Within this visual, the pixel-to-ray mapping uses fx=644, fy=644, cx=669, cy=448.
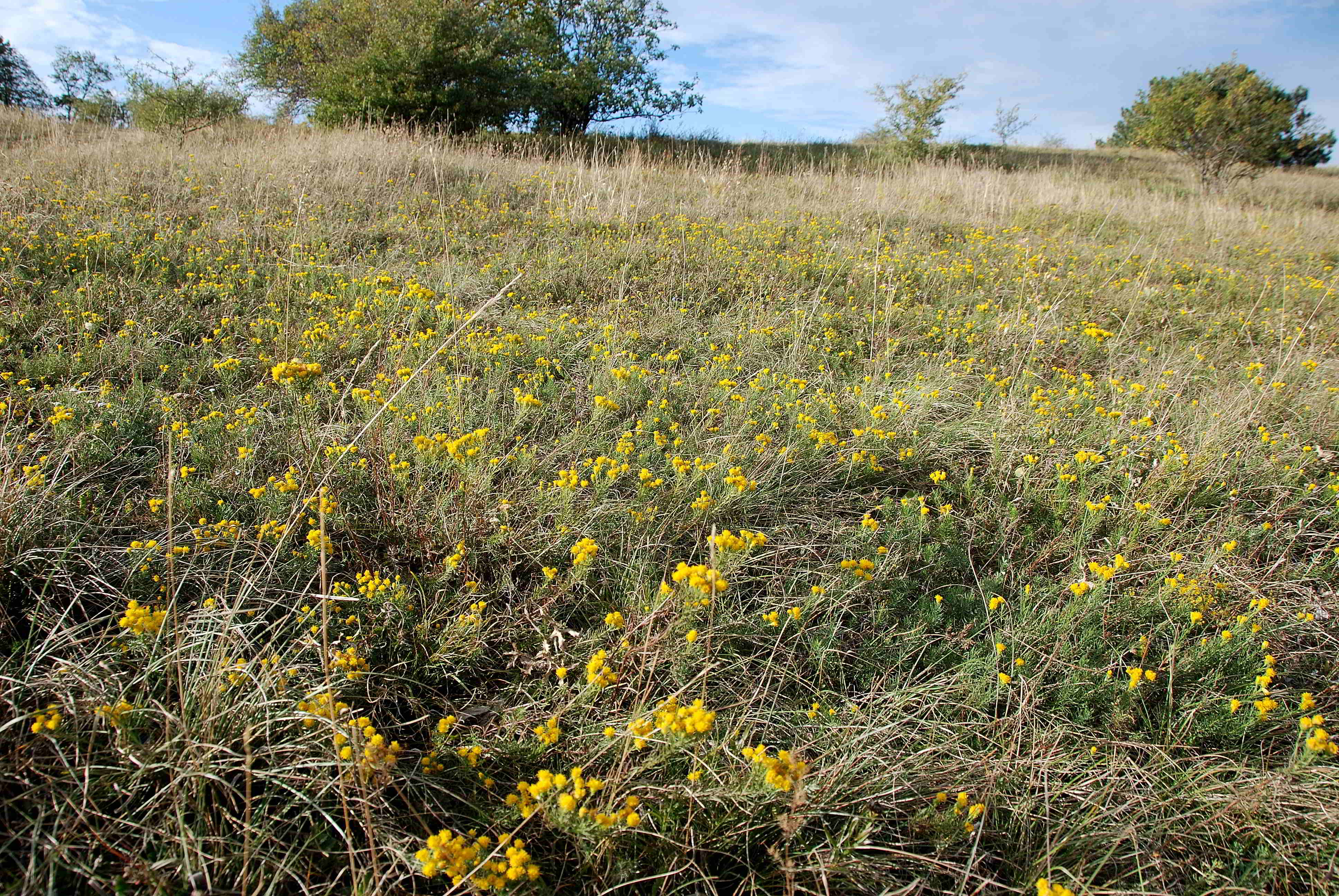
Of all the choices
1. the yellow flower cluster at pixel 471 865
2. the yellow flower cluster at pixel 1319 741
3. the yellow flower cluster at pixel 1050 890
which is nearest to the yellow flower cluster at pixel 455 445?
the yellow flower cluster at pixel 471 865

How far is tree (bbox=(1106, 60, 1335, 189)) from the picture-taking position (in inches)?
603

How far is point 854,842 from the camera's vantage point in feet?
5.32

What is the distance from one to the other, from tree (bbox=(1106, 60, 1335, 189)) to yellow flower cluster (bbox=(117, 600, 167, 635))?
69.5ft

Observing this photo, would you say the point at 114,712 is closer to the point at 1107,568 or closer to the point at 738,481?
the point at 738,481

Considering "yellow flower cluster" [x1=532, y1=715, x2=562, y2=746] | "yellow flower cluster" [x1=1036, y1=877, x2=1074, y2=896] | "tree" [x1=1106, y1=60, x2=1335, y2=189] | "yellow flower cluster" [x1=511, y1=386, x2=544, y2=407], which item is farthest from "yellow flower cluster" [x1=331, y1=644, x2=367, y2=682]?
"tree" [x1=1106, y1=60, x2=1335, y2=189]

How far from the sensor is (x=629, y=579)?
2.50 meters

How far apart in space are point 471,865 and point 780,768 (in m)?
0.73

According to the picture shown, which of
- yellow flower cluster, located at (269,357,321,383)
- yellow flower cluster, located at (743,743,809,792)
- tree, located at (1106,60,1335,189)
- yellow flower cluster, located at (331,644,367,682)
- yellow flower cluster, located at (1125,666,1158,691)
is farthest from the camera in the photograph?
tree, located at (1106,60,1335,189)

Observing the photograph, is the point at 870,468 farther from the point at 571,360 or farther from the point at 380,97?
the point at 380,97

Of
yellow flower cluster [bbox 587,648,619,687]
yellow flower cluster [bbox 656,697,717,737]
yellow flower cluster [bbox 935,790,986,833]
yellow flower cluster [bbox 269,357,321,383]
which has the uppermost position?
yellow flower cluster [bbox 269,357,321,383]

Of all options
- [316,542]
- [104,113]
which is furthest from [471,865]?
[104,113]

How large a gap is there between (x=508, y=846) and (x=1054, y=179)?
1417 cm

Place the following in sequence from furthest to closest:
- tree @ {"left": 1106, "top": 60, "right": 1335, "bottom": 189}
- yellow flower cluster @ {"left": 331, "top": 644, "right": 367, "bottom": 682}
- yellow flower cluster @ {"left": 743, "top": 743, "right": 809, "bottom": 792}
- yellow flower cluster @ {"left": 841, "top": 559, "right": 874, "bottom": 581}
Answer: tree @ {"left": 1106, "top": 60, "right": 1335, "bottom": 189}, yellow flower cluster @ {"left": 841, "top": 559, "right": 874, "bottom": 581}, yellow flower cluster @ {"left": 331, "top": 644, "right": 367, "bottom": 682}, yellow flower cluster @ {"left": 743, "top": 743, "right": 809, "bottom": 792}

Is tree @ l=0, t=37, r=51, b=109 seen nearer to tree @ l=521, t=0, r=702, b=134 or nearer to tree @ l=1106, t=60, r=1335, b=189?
tree @ l=521, t=0, r=702, b=134
